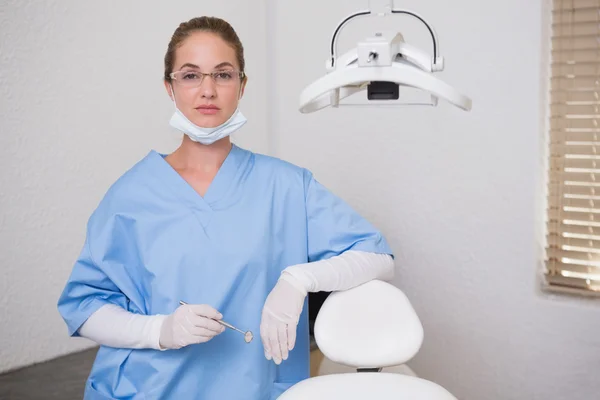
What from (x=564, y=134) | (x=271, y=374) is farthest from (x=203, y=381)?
(x=564, y=134)

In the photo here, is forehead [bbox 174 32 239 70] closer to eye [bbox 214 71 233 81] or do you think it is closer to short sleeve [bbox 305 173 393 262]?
eye [bbox 214 71 233 81]

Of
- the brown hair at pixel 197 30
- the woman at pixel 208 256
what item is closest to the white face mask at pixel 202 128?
the woman at pixel 208 256

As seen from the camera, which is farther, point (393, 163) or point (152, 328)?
point (393, 163)

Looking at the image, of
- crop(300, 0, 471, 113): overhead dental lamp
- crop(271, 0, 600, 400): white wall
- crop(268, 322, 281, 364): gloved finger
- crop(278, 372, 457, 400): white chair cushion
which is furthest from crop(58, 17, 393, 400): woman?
crop(271, 0, 600, 400): white wall

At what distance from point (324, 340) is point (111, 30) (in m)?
1.48

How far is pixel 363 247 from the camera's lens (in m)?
1.51

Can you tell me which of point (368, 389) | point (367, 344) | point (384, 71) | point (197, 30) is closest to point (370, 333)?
point (367, 344)

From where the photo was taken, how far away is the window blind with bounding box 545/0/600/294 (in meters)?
1.86

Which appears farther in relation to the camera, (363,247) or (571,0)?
(571,0)

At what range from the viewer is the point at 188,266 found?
1.44m

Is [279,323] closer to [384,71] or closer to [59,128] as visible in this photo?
[384,71]

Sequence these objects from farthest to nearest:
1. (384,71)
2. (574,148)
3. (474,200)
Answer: (474,200) < (574,148) < (384,71)

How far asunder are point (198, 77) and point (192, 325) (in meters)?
0.54

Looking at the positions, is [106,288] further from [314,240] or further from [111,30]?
[111,30]
